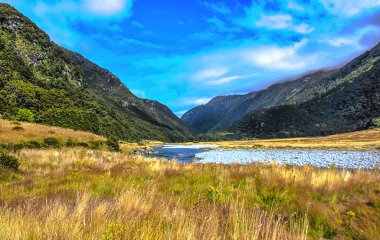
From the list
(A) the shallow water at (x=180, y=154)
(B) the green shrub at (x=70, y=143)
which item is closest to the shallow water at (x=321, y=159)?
(A) the shallow water at (x=180, y=154)

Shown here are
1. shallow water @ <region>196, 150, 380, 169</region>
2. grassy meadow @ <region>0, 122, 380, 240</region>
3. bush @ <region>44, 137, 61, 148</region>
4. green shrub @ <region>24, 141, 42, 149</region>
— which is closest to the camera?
grassy meadow @ <region>0, 122, 380, 240</region>

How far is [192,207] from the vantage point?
5.54 metres

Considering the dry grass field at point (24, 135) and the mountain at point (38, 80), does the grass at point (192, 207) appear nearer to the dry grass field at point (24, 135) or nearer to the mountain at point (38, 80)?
the dry grass field at point (24, 135)

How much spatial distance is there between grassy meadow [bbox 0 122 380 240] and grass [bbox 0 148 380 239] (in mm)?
17

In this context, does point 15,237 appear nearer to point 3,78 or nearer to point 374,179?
point 374,179

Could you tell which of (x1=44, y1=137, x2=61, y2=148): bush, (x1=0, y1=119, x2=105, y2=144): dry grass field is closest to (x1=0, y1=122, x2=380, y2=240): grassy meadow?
(x1=0, y1=119, x2=105, y2=144): dry grass field

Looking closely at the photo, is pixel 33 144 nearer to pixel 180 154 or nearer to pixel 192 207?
pixel 192 207

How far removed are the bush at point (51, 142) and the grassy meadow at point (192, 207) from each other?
15.3m

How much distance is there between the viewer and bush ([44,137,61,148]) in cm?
2728

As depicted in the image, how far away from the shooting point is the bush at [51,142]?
27.3 metres

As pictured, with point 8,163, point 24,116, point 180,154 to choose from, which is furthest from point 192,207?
point 180,154

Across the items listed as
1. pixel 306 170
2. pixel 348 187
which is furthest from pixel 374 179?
pixel 306 170

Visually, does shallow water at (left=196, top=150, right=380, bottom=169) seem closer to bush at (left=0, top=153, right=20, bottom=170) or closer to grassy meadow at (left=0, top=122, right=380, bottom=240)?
grassy meadow at (left=0, top=122, right=380, bottom=240)

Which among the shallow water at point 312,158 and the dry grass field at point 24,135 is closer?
the dry grass field at point 24,135
